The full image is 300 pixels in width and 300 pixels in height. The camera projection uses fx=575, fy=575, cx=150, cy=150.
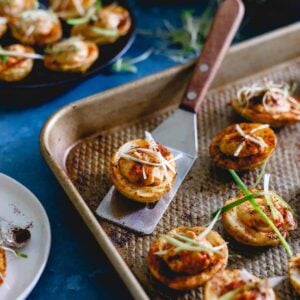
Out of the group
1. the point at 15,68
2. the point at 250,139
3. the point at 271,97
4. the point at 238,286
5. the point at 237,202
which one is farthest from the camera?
the point at 15,68

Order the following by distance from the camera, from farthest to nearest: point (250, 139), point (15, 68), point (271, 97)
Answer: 1. point (15, 68)
2. point (271, 97)
3. point (250, 139)

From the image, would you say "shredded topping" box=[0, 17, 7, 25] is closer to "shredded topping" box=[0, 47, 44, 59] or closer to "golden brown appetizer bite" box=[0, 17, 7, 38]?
"golden brown appetizer bite" box=[0, 17, 7, 38]

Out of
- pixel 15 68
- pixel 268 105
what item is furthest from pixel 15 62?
pixel 268 105

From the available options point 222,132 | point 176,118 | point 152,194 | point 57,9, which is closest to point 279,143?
point 222,132

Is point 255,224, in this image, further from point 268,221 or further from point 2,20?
point 2,20

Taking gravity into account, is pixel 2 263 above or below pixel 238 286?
below

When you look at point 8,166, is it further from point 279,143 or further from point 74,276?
Result: point 279,143
